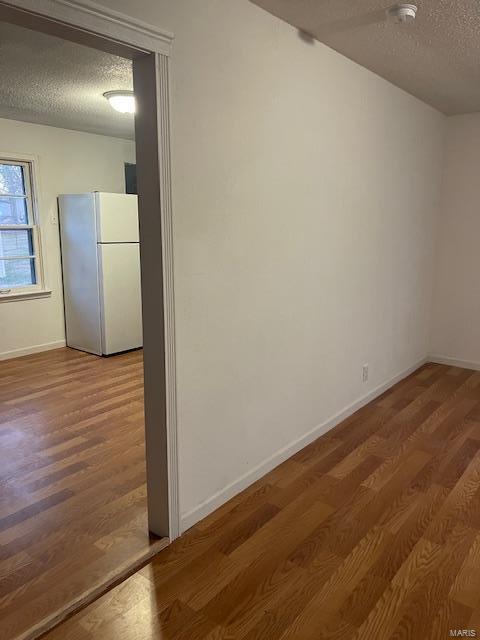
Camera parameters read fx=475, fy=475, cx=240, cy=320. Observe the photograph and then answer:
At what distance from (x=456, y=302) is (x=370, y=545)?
3.33 m

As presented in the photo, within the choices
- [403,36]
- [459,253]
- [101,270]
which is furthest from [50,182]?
[459,253]

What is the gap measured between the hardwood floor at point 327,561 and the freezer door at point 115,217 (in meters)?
3.26

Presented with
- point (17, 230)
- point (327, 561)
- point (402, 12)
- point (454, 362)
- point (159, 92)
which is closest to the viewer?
point (159, 92)

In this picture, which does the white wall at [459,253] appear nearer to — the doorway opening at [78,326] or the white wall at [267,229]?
the white wall at [267,229]

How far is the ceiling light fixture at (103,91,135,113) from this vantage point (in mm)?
3635

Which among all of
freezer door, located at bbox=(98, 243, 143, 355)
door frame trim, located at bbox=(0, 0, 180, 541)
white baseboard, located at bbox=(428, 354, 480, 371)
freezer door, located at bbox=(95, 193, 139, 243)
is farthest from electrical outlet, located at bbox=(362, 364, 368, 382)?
freezer door, located at bbox=(95, 193, 139, 243)

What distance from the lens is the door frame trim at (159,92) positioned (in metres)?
1.50

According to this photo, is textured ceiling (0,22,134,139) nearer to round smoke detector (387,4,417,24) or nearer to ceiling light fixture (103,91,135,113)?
ceiling light fixture (103,91,135,113)

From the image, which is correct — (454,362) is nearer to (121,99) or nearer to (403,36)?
(403,36)

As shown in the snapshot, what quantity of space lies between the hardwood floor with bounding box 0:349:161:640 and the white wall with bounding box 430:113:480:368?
315cm

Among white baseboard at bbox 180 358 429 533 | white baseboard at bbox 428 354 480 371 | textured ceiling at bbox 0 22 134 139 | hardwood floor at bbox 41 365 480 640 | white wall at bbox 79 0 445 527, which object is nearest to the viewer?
hardwood floor at bbox 41 365 480 640

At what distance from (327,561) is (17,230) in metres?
4.53

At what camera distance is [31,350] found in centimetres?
530

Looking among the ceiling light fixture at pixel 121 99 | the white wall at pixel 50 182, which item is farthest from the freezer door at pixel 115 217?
the ceiling light fixture at pixel 121 99
